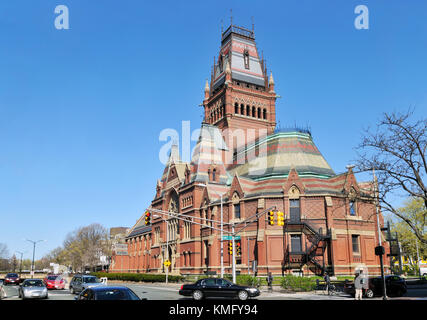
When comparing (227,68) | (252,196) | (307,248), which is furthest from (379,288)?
(227,68)

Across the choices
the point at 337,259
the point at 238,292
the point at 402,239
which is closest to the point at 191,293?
the point at 238,292

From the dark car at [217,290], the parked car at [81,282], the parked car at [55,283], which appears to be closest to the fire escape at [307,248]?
the dark car at [217,290]

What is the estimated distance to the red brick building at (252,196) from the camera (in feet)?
157

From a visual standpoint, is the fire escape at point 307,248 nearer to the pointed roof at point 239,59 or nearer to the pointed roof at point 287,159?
the pointed roof at point 287,159

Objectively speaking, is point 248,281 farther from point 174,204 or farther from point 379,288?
point 174,204

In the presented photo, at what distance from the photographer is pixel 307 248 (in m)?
47.3

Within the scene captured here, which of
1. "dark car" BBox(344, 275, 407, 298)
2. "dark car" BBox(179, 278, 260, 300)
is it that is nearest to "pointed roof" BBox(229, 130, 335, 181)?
"dark car" BBox(344, 275, 407, 298)

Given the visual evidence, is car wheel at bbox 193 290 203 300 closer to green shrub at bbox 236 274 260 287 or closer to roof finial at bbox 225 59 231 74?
green shrub at bbox 236 274 260 287

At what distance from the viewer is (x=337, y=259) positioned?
154 ft

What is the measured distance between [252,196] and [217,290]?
90.4ft

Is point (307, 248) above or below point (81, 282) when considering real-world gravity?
above
